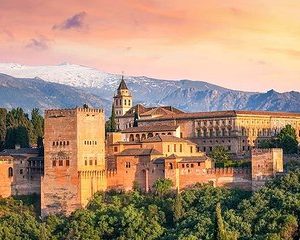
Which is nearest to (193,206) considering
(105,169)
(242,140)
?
(105,169)

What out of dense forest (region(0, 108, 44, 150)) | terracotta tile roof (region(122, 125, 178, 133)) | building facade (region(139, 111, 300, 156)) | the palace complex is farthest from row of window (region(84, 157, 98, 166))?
building facade (region(139, 111, 300, 156))

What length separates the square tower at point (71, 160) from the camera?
201ft

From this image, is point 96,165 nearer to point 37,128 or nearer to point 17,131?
point 17,131

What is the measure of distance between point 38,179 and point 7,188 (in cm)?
219

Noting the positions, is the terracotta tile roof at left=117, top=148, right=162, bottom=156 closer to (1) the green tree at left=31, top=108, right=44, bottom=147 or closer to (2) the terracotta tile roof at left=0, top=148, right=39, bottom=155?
(2) the terracotta tile roof at left=0, top=148, right=39, bottom=155

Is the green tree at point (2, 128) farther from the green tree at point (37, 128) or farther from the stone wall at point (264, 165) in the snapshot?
the stone wall at point (264, 165)

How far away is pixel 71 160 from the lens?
6134cm

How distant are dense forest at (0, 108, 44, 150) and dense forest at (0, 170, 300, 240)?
40.3ft

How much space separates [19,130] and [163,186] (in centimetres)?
1848

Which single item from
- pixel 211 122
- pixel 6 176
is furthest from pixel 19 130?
pixel 211 122

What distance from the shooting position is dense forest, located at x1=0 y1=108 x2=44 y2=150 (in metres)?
73.9

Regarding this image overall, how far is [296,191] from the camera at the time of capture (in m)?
56.0

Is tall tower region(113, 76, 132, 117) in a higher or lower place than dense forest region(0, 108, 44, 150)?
higher

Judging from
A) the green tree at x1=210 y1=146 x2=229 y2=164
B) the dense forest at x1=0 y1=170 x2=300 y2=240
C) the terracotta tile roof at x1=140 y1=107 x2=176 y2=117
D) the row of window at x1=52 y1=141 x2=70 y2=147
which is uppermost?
the terracotta tile roof at x1=140 y1=107 x2=176 y2=117
